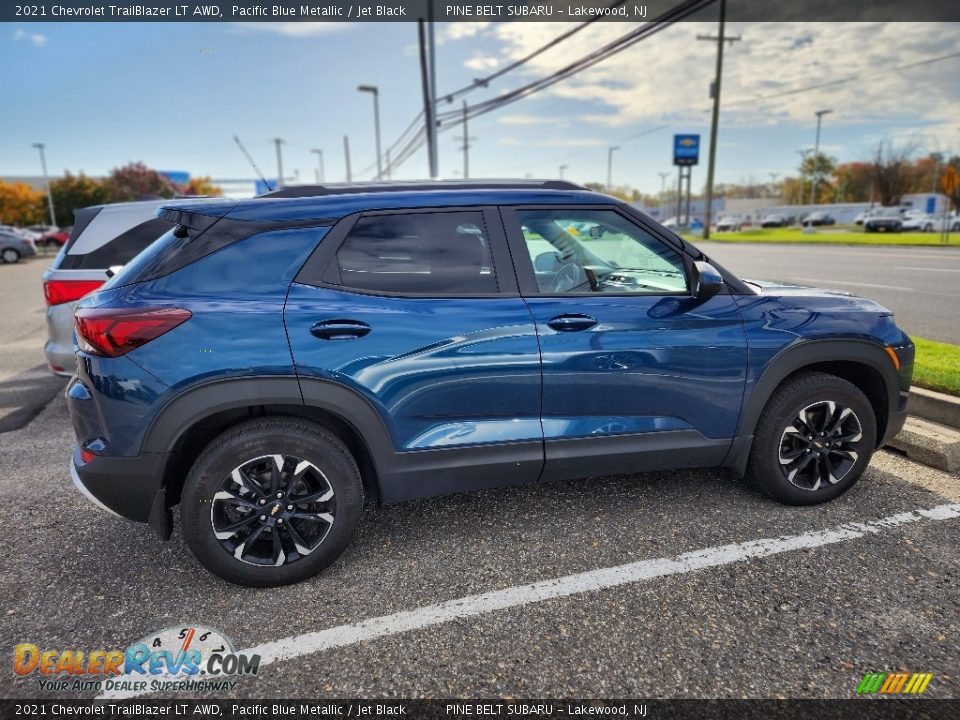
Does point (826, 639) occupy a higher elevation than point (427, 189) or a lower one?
lower

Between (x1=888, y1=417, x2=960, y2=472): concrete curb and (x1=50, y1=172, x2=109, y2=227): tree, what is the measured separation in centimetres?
6973

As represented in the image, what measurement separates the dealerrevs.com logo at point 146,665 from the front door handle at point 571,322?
185 cm

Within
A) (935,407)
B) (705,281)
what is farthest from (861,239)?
(705,281)

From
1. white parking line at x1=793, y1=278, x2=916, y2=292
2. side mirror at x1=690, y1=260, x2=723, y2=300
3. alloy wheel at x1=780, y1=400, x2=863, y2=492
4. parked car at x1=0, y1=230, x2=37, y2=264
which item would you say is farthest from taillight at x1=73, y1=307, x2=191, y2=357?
parked car at x1=0, y1=230, x2=37, y2=264

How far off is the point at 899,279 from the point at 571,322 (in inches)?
500

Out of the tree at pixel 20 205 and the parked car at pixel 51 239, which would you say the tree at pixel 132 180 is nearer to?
the tree at pixel 20 205

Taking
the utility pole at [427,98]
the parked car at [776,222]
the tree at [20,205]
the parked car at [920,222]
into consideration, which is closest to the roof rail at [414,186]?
the utility pole at [427,98]

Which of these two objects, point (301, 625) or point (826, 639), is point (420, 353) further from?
point (826, 639)

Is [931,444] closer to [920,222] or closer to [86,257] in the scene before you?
[86,257]

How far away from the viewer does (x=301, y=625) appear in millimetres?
2479

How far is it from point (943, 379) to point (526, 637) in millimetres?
4221

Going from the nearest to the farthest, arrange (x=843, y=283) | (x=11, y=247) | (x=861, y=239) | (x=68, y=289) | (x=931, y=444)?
(x=931, y=444), (x=68, y=289), (x=843, y=283), (x=11, y=247), (x=861, y=239)

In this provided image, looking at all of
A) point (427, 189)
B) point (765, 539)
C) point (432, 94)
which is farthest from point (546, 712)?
point (432, 94)

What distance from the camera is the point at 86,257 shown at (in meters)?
5.04
